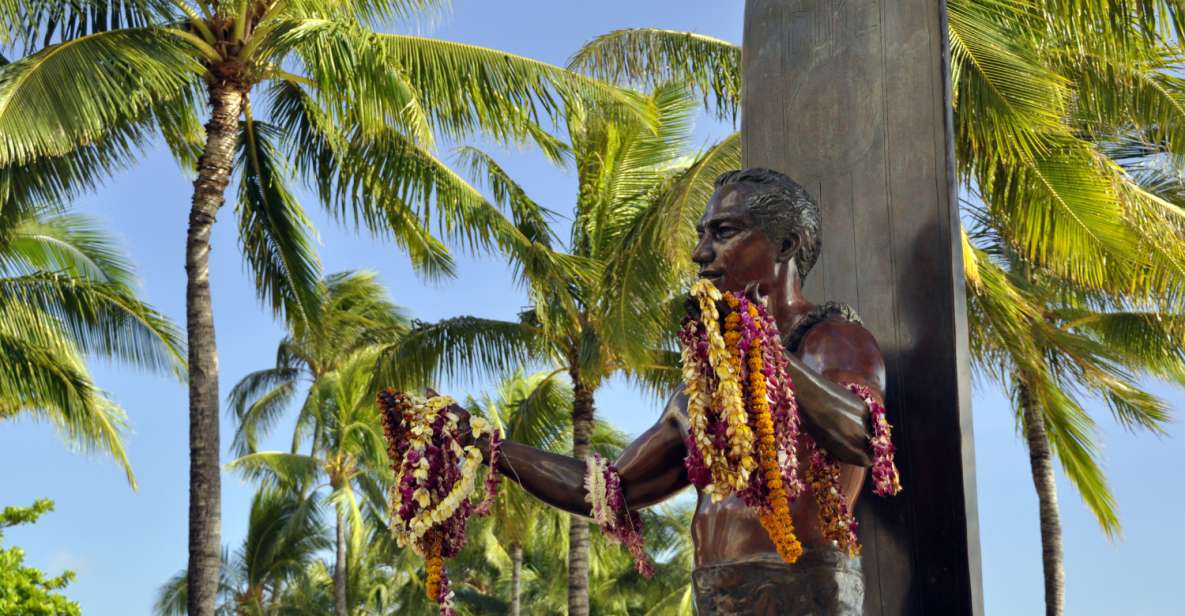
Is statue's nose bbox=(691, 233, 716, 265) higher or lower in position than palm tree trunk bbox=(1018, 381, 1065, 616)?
lower

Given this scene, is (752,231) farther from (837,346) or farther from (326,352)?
(326,352)

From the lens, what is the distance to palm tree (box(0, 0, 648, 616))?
1248 cm

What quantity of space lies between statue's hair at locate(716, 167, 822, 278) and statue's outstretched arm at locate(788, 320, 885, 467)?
0.62ft

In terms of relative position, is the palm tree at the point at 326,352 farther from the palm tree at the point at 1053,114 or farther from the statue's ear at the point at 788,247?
the statue's ear at the point at 788,247

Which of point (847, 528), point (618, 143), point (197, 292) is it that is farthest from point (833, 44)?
point (618, 143)

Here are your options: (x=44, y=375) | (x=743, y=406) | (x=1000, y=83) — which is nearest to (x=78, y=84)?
(x=44, y=375)

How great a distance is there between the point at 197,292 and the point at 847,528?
38.4ft

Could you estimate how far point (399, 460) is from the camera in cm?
287

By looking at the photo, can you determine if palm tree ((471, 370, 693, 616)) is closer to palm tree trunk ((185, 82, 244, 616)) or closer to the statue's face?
palm tree trunk ((185, 82, 244, 616))

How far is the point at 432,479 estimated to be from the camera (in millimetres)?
2834

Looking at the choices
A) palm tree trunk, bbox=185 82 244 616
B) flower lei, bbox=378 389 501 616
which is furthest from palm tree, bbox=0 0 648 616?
flower lei, bbox=378 389 501 616

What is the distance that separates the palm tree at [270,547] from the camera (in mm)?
32656

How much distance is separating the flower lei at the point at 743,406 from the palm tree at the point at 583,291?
12674 millimetres

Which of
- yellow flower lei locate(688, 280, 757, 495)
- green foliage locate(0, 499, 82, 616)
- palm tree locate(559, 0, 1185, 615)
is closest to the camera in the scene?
yellow flower lei locate(688, 280, 757, 495)
